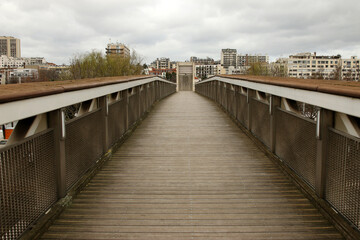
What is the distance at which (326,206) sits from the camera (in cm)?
441

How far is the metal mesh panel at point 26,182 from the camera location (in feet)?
10.8

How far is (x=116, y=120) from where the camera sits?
830cm

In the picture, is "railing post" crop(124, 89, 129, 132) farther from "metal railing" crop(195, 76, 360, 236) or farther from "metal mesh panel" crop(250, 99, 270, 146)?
"metal railing" crop(195, 76, 360, 236)

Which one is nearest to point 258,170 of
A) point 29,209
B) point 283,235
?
point 283,235

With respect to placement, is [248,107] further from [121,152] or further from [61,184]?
[61,184]

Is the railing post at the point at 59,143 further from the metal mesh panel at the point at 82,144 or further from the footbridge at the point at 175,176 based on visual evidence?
the metal mesh panel at the point at 82,144

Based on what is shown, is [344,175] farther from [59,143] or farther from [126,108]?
[126,108]

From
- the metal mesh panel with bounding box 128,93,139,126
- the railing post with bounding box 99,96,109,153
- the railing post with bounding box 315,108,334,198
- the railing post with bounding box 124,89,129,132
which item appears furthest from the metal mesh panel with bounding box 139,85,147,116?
the railing post with bounding box 315,108,334,198

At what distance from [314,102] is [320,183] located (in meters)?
1.12

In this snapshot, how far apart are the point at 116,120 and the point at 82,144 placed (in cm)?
261

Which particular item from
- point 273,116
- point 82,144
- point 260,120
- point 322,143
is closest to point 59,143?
point 82,144

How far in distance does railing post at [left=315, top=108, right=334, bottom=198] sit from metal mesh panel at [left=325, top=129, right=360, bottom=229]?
0.28 feet

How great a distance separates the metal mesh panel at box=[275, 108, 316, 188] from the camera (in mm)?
5031

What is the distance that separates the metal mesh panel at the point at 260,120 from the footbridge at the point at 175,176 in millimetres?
89
